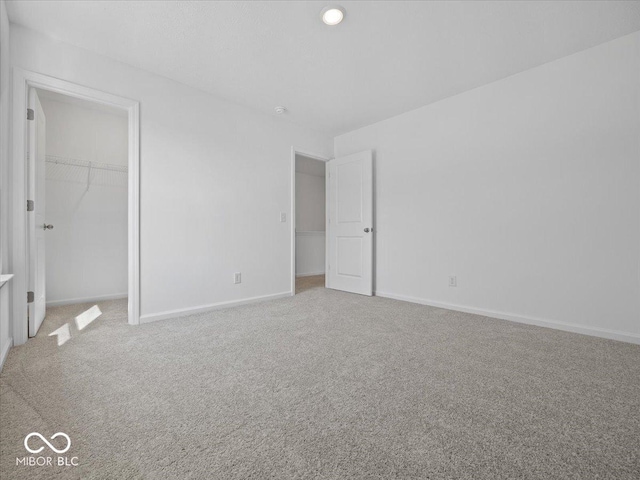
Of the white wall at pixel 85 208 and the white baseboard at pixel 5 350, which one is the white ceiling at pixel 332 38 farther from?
the white baseboard at pixel 5 350

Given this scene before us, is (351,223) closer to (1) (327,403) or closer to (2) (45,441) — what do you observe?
(1) (327,403)

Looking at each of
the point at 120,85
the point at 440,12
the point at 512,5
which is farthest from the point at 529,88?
the point at 120,85

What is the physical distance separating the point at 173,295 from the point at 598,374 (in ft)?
10.9

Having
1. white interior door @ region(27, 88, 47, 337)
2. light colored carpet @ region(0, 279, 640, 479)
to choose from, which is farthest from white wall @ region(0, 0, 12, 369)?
light colored carpet @ region(0, 279, 640, 479)

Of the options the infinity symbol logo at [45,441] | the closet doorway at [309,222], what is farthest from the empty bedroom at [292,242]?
the closet doorway at [309,222]

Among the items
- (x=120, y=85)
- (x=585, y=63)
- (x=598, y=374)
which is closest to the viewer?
(x=598, y=374)

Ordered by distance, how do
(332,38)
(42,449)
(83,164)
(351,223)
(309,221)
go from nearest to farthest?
(42,449)
(332,38)
(83,164)
(351,223)
(309,221)

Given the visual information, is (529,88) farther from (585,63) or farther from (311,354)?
(311,354)

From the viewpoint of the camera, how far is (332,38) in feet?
7.36

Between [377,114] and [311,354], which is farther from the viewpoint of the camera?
[377,114]

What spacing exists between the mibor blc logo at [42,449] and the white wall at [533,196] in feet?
10.6

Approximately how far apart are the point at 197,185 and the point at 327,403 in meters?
2.52

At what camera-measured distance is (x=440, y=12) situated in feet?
6.51

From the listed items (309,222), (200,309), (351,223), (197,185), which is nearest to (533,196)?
(351,223)
